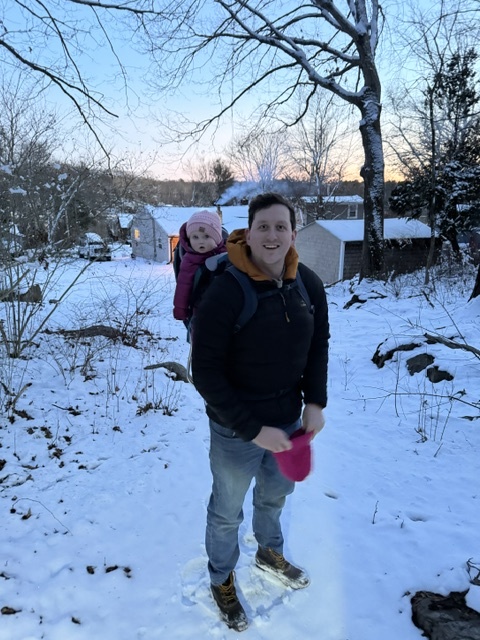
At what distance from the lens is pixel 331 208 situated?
40000 mm

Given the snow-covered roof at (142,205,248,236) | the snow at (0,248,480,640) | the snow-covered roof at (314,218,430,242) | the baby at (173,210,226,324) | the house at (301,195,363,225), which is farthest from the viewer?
the house at (301,195,363,225)

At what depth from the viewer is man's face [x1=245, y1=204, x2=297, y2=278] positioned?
169 cm

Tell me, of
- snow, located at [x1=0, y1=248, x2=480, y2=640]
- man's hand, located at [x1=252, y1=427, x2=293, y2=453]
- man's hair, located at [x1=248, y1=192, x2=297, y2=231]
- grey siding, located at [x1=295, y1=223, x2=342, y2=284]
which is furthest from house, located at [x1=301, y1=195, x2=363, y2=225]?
man's hand, located at [x1=252, y1=427, x2=293, y2=453]

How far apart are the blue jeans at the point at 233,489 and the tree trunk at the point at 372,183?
499 inches

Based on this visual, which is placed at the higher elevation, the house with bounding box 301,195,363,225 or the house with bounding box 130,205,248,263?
the house with bounding box 301,195,363,225

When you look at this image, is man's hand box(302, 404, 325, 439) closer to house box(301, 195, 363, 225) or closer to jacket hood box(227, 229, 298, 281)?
jacket hood box(227, 229, 298, 281)

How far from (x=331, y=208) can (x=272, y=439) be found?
41212 mm

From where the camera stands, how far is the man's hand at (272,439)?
1.70 meters

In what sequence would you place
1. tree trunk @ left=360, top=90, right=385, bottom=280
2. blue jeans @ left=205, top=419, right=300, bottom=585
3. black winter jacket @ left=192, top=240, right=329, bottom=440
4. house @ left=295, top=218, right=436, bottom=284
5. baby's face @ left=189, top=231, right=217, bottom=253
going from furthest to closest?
house @ left=295, top=218, right=436, bottom=284, tree trunk @ left=360, top=90, right=385, bottom=280, baby's face @ left=189, top=231, right=217, bottom=253, blue jeans @ left=205, top=419, right=300, bottom=585, black winter jacket @ left=192, top=240, right=329, bottom=440

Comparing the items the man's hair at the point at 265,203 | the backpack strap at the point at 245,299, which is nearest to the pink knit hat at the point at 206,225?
the man's hair at the point at 265,203

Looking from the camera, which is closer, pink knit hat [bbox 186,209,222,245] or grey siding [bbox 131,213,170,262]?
pink knit hat [bbox 186,209,222,245]

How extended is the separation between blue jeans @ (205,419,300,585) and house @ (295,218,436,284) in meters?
19.3

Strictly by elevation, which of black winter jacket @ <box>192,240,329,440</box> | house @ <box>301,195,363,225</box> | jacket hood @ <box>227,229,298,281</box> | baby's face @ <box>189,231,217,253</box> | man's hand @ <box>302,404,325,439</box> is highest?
house @ <box>301,195,363,225</box>

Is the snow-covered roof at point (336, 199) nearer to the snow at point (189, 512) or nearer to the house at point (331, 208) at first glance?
the house at point (331, 208)
